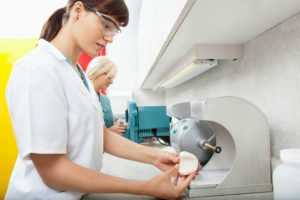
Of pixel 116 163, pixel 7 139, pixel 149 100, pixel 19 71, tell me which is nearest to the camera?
pixel 19 71

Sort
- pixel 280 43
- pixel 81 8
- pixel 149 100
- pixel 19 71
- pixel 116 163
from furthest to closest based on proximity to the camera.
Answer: pixel 149 100, pixel 116 163, pixel 280 43, pixel 81 8, pixel 19 71

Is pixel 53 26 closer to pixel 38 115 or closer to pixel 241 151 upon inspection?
pixel 38 115

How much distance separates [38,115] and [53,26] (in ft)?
1.38

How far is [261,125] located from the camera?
85 centimetres

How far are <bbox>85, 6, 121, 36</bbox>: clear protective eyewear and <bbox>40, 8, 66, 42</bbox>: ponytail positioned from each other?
0.48 ft

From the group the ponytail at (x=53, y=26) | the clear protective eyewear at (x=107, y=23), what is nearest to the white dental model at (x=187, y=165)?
the clear protective eyewear at (x=107, y=23)

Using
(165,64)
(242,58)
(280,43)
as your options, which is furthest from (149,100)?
(280,43)

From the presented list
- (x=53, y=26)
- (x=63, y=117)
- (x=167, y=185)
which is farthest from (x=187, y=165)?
(x=53, y=26)

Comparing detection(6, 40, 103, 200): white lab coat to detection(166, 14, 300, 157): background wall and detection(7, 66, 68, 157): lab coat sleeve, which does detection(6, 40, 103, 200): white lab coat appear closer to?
detection(7, 66, 68, 157): lab coat sleeve

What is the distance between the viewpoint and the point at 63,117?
66 centimetres

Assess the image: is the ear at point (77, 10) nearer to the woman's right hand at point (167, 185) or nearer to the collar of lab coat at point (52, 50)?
the collar of lab coat at point (52, 50)

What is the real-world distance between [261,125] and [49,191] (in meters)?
0.70

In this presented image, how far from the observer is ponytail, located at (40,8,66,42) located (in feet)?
2.93

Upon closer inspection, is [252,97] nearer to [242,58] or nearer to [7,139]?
[242,58]
